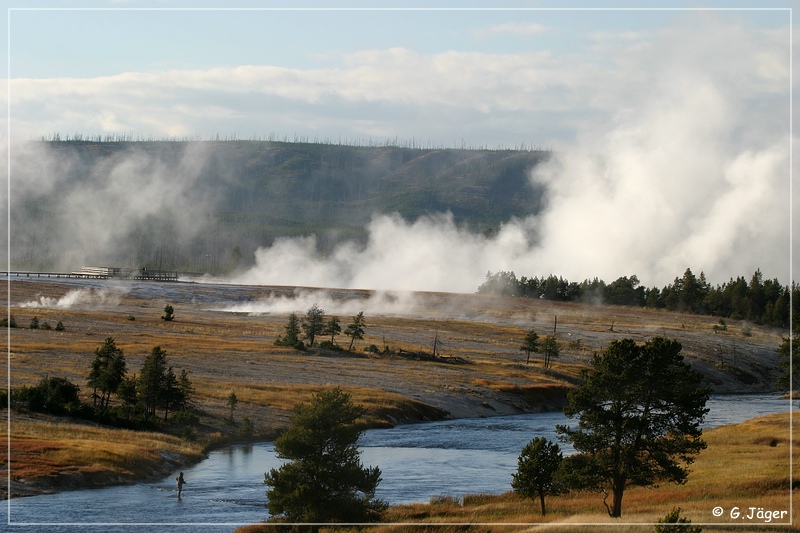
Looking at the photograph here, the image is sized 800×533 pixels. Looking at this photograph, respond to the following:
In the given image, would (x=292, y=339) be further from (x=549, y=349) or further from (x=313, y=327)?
(x=549, y=349)

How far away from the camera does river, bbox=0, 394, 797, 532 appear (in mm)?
53062

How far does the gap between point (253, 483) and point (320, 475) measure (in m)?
16.2

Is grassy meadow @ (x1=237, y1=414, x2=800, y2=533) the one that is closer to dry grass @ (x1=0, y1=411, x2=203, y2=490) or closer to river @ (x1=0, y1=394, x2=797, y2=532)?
river @ (x1=0, y1=394, x2=797, y2=532)

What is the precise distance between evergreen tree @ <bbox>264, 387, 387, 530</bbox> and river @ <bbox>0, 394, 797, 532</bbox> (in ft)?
16.1

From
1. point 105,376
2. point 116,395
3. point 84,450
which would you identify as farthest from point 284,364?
point 84,450

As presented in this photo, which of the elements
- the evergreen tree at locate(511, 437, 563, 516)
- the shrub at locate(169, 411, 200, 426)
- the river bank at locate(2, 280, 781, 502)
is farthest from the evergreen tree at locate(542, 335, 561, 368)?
the evergreen tree at locate(511, 437, 563, 516)

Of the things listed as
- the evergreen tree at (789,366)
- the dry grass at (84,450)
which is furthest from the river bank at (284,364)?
the evergreen tree at (789,366)

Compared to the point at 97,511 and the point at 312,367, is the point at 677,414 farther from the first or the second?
the point at 312,367

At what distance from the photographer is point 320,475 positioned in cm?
4972

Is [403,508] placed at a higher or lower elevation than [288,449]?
lower

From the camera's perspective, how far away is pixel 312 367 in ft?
391

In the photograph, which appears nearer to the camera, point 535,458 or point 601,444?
point 601,444

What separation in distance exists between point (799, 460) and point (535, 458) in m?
28.1

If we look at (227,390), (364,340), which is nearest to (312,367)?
(227,390)
